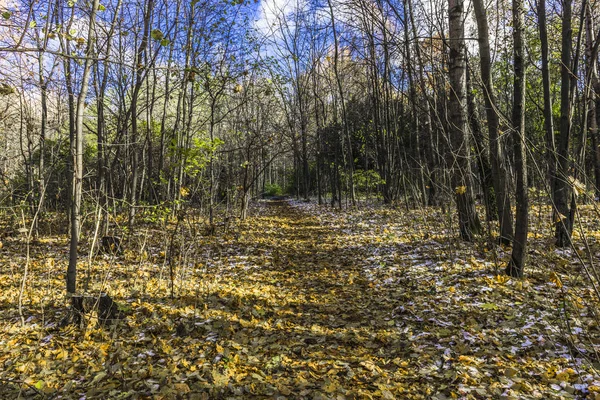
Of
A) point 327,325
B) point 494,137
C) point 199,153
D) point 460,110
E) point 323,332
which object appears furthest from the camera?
point 199,153

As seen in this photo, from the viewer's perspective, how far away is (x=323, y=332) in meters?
4.19

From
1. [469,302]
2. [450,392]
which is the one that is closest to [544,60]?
[469,302]

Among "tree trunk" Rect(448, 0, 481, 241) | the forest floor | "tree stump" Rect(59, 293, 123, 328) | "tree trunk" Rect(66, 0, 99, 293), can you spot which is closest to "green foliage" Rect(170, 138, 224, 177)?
the forest floor

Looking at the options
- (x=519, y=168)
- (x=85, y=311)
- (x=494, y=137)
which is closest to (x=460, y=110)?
(x=494, y=137)

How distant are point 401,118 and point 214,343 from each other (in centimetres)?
1777

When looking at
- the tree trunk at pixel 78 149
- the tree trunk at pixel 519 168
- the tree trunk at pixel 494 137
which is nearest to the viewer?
the tree trunk at pixel 78 149

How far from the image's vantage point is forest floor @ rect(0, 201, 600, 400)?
10.1ft

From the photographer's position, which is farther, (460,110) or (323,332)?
(460,110)

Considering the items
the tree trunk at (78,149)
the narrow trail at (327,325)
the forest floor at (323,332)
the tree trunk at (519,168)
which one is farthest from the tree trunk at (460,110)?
the tree trunk at (78,149)

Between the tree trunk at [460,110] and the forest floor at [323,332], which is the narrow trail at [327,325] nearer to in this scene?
the forest floor at [323,332]

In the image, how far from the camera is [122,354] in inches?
148

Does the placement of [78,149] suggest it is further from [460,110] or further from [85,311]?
[460,110]

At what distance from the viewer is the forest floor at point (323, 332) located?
3.08 m

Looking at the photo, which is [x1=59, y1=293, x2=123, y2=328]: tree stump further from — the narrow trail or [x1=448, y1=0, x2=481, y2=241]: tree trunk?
[x1=448, y1=0, x2=481, y2=241]: tree trunk
